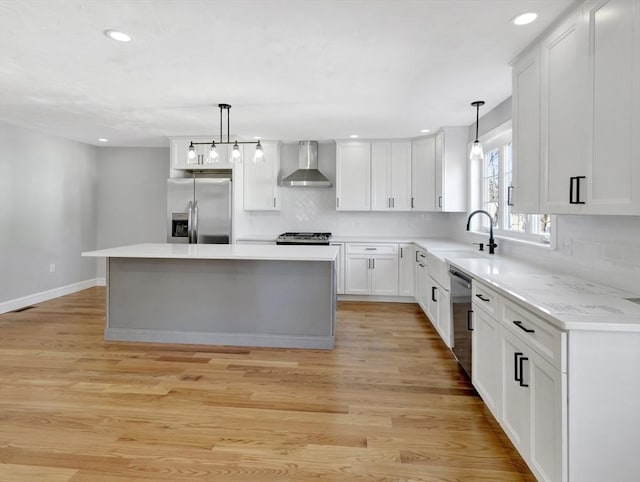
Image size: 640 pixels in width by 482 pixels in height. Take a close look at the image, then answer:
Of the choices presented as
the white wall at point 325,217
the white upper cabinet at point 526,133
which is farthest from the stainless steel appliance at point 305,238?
the white upper cabinet at point 526,133

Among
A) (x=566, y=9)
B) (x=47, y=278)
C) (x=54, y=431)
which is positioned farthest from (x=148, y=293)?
(x=566, y=9)

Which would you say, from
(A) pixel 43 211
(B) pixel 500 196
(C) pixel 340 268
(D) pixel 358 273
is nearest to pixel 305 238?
(C) pixel 340 268

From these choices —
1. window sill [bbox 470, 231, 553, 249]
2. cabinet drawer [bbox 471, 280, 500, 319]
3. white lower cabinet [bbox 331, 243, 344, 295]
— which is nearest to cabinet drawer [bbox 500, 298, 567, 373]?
cabinet drawer [bbox 471, 280, 500, 319]

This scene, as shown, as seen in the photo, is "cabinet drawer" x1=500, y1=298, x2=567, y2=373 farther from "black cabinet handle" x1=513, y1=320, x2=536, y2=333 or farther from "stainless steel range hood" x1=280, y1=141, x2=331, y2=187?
"stainless steel range hood" x1=280, y1=141, x2=331, y2=187

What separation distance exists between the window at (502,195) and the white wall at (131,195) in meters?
4.86

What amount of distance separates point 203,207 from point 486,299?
412 centimetres

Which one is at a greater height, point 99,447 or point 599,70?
point 599,70

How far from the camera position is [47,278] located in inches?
216

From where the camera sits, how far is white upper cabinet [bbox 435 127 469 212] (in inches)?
190

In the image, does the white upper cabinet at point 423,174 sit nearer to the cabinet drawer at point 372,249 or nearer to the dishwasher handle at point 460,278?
the cabinet drawer at point 372,249

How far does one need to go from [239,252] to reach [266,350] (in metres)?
0.96

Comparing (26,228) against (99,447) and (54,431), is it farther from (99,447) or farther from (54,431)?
(99,447)

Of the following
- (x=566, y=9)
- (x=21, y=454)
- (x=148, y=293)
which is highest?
(x=566, y=9)

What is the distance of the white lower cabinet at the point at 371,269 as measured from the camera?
532 centimetres
